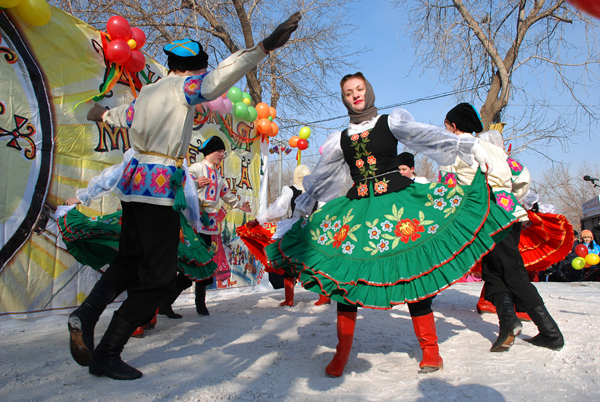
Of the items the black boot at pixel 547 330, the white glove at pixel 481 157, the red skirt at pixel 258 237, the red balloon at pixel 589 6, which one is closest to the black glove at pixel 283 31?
the white glove at pixel 481 157

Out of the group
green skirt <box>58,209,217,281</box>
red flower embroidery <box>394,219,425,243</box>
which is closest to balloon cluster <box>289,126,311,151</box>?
green skirt <box>58,209,217,281</box>

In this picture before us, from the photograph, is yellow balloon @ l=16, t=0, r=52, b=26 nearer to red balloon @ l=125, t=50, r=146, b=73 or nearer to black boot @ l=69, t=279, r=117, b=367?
red balloon @ l=125, t=50, r=146, b=73

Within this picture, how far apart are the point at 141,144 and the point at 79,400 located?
132 centimetres

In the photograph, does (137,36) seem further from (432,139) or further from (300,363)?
(300,363)

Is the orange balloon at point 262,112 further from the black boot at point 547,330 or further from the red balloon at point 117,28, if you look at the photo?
the black boot at point 547,330

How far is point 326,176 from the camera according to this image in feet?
9.18

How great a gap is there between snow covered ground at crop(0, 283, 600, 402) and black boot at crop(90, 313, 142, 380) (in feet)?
0.18

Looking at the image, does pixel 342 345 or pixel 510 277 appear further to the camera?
pixel 510 277

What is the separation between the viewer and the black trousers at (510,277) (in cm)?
265

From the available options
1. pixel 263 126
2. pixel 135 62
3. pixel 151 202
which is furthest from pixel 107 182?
pixel 263 126

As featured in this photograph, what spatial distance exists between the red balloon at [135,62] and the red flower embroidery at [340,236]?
3.64 m

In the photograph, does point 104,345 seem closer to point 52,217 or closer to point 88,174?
point 52,217

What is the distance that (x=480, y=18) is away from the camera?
8.82 metres

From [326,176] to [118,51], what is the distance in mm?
3112
